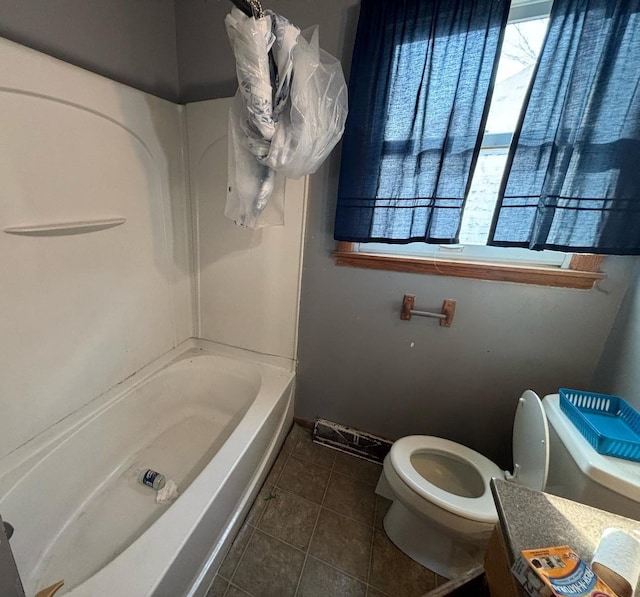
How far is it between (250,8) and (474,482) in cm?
190

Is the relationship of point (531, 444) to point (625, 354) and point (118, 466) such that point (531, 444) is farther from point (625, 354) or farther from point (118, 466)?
point (118, 466)

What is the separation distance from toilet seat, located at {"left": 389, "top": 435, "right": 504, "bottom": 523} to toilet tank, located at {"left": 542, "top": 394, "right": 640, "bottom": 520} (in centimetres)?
23

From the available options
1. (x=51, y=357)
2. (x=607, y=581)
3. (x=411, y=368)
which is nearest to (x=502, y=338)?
(x=411, y=368)

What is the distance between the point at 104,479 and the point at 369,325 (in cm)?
139

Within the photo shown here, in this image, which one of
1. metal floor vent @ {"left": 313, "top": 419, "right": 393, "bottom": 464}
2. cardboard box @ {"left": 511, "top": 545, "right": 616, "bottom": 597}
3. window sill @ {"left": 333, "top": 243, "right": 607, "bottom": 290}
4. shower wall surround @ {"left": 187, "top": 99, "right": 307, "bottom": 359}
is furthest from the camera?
metal floor vent @ {"left": 313, "top": 419, "right": 393, "bottom": 464}

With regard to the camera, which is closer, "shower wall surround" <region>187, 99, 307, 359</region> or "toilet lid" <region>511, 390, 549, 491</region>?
"toilet lid" <region>511, 390, 549, 491</region>

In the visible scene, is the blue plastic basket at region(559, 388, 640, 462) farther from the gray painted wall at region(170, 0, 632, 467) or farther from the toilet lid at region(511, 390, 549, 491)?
the gray painted wall at region(170, 0, 632, 467)

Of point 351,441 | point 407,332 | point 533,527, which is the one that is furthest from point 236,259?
point 533,527

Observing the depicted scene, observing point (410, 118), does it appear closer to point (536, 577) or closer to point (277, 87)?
point (277, 87)

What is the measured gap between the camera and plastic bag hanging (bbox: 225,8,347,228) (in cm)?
89

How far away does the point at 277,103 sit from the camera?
967mm

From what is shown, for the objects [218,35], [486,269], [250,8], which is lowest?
[486,269]

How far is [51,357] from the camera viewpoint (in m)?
1.08

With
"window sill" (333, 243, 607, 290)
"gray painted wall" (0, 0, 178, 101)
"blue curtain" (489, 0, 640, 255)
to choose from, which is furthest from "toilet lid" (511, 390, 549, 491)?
"gray painted wall" (0, 0, 178, 101)
